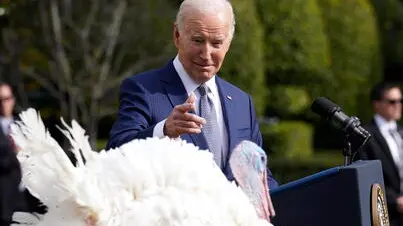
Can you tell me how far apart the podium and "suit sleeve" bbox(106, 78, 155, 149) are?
1.81 feet

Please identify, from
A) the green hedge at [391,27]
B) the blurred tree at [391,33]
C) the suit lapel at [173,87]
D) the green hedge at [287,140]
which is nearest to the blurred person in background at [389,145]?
the suit lapel at [173,87]

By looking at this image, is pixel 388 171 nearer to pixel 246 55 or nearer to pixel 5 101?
pixel 5 101

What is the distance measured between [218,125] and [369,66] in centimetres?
2228

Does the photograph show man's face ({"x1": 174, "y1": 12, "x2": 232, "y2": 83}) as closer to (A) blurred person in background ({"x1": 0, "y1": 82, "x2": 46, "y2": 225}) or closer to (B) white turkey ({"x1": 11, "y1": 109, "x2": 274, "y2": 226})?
(B) white turkey ({"x1": 11, "y1": 109, "x2": 274, "y2": 226})

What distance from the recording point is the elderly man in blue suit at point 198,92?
393cm

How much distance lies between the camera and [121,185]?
106 inches

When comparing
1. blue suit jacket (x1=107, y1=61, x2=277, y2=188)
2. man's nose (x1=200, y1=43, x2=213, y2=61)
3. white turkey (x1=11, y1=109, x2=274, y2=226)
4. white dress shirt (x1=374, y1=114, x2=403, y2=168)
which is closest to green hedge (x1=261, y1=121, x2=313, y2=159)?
white dress shirt (x1=374, y1=114, x2=403, y2=168)

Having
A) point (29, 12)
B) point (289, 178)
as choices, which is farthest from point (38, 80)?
point (289, 178)

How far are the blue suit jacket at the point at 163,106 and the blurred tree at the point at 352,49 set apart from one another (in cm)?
2152

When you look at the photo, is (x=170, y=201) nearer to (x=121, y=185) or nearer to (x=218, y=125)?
(x=121, y=185)

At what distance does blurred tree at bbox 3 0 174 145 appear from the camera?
18562 millimetres

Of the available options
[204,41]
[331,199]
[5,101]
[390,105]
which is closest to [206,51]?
[204,41]

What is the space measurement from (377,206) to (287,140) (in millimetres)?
17582

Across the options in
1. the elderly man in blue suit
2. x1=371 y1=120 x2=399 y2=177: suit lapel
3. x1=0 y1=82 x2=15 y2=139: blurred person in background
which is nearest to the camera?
the elderly man in blue suit
